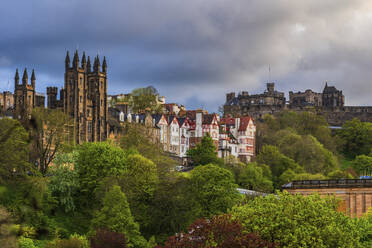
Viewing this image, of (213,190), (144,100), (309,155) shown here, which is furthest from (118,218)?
(144,100)

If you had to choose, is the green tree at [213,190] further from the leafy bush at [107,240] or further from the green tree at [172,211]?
the leafy bush at [107,240]

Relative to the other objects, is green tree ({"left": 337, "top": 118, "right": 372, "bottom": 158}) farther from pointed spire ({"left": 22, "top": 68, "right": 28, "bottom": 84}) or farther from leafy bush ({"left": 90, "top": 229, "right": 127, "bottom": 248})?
leafy bush ({"left": 90, "top": 229, "right": 127, "bottom": 248})

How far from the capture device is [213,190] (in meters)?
69.2

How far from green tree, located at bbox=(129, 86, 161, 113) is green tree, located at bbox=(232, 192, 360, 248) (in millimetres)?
93477

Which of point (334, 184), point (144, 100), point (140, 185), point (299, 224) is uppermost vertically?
point (144, 100)

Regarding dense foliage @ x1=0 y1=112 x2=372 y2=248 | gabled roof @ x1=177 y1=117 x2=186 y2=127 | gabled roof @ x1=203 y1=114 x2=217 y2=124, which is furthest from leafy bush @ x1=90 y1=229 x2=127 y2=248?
gabled roof @ x1=177 y1=117 x2=186 y2=127

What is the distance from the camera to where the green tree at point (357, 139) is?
6407 inches

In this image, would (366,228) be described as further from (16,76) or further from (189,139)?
(189,139)

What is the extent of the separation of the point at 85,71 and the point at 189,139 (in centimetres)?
3231

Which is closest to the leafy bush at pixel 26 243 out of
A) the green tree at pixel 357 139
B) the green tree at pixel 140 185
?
the green tree at pixel 140 185

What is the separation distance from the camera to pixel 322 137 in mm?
152500

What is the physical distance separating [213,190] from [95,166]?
14236 mm

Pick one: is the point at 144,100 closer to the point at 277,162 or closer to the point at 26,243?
the point at 277,162

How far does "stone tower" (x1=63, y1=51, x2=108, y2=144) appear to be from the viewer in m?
98.8
